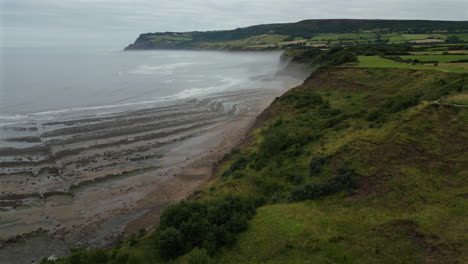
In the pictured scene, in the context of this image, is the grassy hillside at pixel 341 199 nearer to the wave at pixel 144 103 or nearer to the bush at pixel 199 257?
the bush at pixel 199 257

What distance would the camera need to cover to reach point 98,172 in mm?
27672

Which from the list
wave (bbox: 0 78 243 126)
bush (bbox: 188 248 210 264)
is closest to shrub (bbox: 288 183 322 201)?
bush (bbox: 188 248 210 264)

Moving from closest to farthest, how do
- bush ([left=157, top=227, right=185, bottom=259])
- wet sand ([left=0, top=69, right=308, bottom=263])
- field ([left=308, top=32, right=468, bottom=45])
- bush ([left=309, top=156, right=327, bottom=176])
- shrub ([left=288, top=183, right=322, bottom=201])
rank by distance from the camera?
bush ([left=157, top=227, right=185, bottom=259]), shrub ([left=288, top=183, right=322, bottom=201]), wet sand ([left=0, top=69, right=308, bottom=263]), bush ([left=309, top=156, right=327, bottom=176]), field ([left=308, top=32, right=468, bottom=45])

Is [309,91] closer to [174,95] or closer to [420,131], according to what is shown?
[420,131]

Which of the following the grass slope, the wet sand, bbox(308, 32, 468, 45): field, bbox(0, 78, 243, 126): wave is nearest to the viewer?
the grass slope

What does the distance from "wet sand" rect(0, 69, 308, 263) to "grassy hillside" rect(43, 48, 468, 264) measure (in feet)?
11.8

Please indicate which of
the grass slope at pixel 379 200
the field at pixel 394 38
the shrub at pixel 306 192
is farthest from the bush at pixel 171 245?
the field at pixel 394 38

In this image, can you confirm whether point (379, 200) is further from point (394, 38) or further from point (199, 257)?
point (394, 38)

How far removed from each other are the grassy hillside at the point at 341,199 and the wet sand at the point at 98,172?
360 cm

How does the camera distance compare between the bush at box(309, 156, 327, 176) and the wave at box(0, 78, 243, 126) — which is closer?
the bush at box(309, 156, 327, 176)

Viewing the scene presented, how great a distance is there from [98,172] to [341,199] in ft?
71.6

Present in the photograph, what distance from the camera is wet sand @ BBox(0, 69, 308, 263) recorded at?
63.8 feet

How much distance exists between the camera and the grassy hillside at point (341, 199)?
11.7 meters

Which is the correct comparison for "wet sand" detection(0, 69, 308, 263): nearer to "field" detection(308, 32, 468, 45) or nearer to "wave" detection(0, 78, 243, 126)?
"wave" detection(0, 78, 243, 126)
